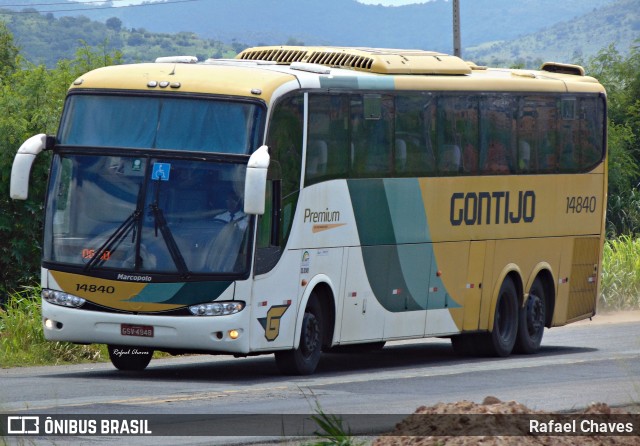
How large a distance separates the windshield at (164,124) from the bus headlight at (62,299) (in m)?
1.63

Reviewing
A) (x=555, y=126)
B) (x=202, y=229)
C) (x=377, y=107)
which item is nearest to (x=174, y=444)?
(x=202, y=229)

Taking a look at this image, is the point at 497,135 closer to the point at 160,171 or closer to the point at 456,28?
the point at 160,171

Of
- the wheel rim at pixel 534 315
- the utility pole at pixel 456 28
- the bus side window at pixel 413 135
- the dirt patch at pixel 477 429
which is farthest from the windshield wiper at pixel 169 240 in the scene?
the utility pole at pixel 456 28

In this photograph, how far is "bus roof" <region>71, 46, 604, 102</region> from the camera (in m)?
17.7

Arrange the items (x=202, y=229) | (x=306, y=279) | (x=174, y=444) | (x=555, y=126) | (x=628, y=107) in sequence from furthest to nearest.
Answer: (x=628, y=107) → (x=555, y=126) → (x=306, y=279) → (x=202, y=229) → (x=174, y=444)

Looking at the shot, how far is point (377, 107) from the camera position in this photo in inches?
782

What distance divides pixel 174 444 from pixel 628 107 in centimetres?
3772

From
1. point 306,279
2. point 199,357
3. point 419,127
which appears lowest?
point 199,357

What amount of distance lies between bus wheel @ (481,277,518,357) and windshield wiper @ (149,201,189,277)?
680cm

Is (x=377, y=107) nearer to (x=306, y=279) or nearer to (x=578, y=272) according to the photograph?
(x=306, y=279)

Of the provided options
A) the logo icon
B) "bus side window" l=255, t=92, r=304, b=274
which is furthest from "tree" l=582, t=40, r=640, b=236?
the logo icon

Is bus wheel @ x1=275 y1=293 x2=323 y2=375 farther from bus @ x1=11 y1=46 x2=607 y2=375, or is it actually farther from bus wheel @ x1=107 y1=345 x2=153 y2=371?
bus wheel @ x1=107 y1=345 x2=153 y2=371

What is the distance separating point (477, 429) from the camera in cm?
1022

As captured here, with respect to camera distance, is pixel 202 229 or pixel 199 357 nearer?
pixel 202 229
